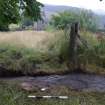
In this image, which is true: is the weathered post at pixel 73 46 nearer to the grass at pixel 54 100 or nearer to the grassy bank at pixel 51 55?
the grassy bank at pixel 51 55

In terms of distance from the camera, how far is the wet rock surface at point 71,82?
33.7 feet

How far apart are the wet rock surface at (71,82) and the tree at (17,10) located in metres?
1.65

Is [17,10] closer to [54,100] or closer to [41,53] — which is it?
[54,100]

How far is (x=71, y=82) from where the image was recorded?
11211mm

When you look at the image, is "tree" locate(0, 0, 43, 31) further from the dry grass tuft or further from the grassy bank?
→ the dry grass tuft

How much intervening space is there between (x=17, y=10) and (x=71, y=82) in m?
2.80

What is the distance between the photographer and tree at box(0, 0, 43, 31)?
30.1 feet

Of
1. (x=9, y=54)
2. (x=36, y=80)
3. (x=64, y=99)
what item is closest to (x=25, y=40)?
(x=9, y=54)

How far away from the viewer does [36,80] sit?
1156 cm

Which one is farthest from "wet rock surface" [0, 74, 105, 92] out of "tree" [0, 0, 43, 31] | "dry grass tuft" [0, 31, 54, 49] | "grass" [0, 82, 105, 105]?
"dry grass tuft" [0, 31, 54, 49]

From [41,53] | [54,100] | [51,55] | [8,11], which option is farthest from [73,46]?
[54,100]

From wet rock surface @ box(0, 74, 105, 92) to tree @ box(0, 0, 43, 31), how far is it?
1653mm

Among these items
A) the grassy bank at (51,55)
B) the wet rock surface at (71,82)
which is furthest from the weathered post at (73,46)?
the wet rock surface at (71,82)

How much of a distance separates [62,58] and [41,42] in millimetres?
1742
